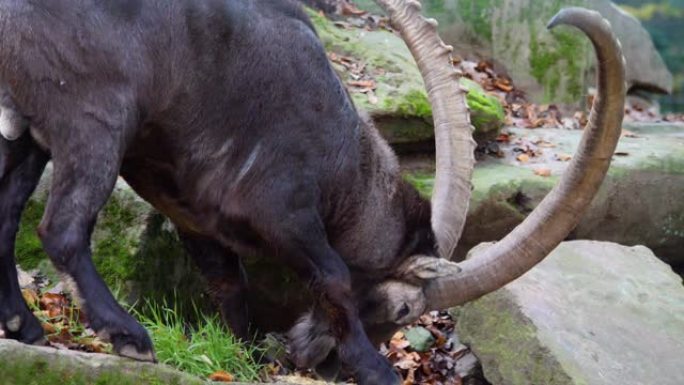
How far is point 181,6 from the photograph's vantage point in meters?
5.02

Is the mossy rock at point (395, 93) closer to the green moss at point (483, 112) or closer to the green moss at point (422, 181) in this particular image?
the green moss at point (483, 112)

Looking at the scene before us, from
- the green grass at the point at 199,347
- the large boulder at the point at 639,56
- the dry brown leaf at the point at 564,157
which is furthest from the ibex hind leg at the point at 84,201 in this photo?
the large boulder at the point at 639,56

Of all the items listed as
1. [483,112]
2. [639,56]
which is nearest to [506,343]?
[483,112]

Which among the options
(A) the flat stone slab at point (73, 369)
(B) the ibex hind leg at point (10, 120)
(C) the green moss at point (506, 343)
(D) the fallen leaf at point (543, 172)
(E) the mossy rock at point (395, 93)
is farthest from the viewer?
(D) the fallen leaf at point (543, 172)

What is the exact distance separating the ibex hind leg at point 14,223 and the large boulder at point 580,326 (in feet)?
8.81

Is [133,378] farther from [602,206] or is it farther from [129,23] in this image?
[602,206]

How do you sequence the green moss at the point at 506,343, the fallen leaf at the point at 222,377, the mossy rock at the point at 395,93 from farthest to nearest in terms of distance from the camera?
the mossy rock at the point at 395,93 < the green moss at the point at 506,343 < the fallen leaf at the point at 222,377

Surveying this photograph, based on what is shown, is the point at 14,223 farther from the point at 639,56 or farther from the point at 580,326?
the point at 639,56

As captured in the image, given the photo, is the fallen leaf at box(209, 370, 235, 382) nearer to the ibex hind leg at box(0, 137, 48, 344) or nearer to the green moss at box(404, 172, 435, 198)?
the ibex hind leg at box(0, 137, 48, 344)

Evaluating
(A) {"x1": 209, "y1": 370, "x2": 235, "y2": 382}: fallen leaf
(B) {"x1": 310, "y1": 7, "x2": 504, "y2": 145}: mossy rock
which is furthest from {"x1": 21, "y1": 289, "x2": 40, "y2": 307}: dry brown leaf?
(B) {"x1": 310, "y1": 7, "x2": 504, "y2": 145}: mossy rock

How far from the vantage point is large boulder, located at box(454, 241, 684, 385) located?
20.1 ft

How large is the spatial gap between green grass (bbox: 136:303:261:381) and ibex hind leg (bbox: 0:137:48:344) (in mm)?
775

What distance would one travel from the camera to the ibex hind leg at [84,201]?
4668 millimetres

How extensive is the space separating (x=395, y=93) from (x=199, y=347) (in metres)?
3.14
